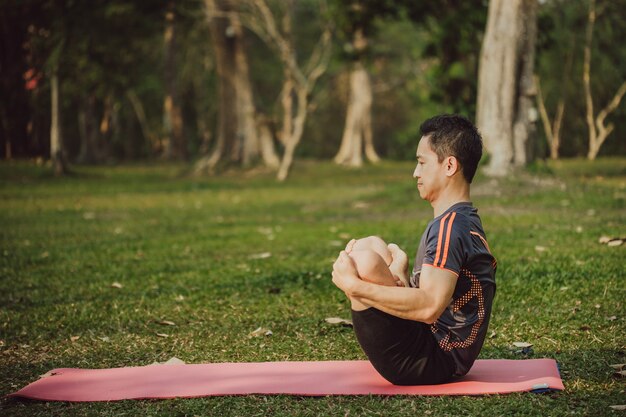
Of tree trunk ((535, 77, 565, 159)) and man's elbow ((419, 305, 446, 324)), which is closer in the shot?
man's elbow ((419, 305, 446, 324))

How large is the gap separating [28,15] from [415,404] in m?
22.2

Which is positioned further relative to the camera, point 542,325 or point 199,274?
point 199,274

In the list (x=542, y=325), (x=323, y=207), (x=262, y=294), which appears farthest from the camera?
(x=323, y=207)

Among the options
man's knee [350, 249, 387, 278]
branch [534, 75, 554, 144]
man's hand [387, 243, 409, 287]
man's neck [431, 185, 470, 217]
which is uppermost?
branch [534, 75, 554, 144]

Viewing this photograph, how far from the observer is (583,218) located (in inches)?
432

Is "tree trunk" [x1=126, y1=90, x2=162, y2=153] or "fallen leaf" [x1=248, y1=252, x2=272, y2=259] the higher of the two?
"tree trunk" [x1=126, y1=90, x2=162, y2=153]

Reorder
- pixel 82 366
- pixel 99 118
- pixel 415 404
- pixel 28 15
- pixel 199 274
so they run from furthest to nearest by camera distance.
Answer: pixel 99 118, pixel 28 15, pixel 199 274, pixel 82 366, pixel 415 404

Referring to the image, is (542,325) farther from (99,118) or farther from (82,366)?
(99,118)

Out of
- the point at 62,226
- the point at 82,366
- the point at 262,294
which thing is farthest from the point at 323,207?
the point at 82,366

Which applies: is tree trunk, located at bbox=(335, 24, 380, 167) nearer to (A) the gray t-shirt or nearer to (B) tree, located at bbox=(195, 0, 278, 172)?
(B) tree, located at bbox=(195, 0, 278, 172)

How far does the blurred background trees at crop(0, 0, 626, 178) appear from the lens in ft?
64.6

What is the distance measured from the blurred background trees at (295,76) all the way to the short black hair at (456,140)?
458 inches

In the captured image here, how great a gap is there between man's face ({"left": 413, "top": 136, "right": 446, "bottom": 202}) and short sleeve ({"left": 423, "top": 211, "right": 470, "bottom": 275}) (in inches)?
6.8

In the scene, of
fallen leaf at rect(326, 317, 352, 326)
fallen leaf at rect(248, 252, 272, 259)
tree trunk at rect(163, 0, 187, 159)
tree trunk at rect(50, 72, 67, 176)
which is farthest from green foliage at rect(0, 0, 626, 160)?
fallen leaf at rect(326, 317, 352, 326)
